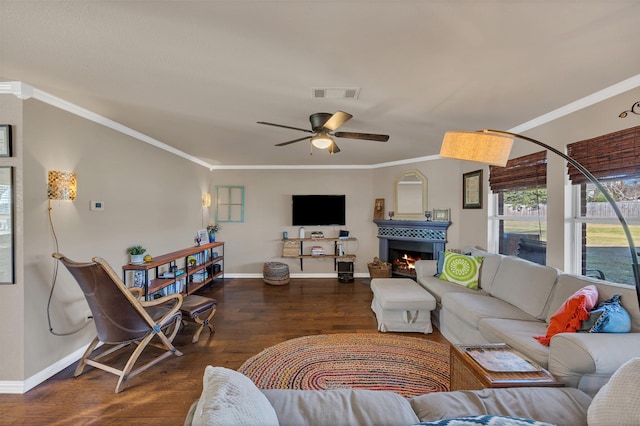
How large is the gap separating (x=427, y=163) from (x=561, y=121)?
2.13 m

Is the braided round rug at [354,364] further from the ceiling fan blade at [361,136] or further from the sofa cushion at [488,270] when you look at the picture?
the ceiling fan blade at [361,136]

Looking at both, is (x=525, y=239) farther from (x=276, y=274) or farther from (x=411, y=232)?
(x=276, y=274)

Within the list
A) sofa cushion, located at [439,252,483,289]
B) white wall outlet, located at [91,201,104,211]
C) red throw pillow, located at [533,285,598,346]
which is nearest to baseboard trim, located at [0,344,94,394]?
white wall outlet, located at [91,201,104,211]

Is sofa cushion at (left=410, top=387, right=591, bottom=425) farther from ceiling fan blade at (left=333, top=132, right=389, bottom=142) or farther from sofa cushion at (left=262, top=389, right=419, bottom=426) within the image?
ceiling fan blade at (left=333, top=132, right=389, bottom=142)

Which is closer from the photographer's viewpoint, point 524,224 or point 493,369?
point 493,369

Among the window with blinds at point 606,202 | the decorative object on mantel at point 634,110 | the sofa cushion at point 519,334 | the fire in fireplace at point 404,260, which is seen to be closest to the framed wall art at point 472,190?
the fire in fireplace at point 404,260

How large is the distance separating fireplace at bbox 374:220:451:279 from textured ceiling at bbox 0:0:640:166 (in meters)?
2.26

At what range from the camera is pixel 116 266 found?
292cm

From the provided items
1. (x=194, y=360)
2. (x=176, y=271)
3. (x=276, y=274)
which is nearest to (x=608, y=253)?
(x=194, y=360)

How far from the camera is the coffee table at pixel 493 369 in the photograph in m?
1.41

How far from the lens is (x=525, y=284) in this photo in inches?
98.3

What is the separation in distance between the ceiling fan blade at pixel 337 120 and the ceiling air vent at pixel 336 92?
16 centimetres

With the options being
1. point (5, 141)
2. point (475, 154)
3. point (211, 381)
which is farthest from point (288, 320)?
point (5, 141)

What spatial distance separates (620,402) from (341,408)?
1.08m
